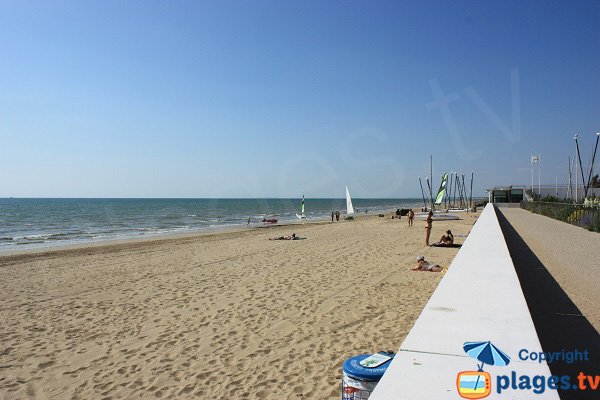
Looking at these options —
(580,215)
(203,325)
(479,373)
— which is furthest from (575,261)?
(580,215)

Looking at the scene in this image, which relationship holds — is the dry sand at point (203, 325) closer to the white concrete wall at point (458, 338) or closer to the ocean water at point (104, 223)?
the white concrete wall at point (458, 338)

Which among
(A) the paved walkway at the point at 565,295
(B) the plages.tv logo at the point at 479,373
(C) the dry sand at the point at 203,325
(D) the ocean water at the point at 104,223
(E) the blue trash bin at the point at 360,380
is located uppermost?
(B) the plages.tv logo at the point at 479,373

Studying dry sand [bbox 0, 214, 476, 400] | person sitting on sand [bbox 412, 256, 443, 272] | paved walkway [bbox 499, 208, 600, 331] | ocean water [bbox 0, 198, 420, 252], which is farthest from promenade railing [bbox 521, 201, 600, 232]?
ocean water [bbox 0, 198, 420, 252]

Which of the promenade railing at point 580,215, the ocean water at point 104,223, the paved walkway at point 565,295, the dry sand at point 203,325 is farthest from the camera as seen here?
the ocean water at point 104,223

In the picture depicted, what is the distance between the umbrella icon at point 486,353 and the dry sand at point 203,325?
2.06 m

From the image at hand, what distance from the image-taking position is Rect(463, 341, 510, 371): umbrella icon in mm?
2243

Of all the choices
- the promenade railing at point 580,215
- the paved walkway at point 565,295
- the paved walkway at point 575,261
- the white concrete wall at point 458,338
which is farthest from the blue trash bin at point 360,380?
the promenade railing at point 580,215

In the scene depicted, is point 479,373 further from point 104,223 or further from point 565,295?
point 104,223

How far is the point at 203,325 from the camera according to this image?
6559 mm

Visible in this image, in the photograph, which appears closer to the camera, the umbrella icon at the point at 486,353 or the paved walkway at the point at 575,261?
the umbrella icon at the point at 486,353

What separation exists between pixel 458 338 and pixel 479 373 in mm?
447

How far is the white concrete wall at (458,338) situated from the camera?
1963 millimetres

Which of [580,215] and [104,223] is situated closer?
[580,215]

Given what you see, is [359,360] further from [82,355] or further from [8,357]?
[8,357]
